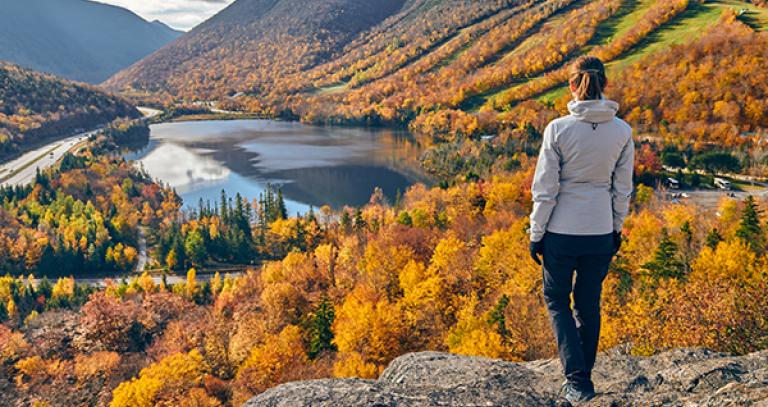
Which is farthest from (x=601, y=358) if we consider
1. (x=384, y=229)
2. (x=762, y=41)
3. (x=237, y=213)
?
(x=762, y=41)

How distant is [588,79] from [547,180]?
1.20 metres

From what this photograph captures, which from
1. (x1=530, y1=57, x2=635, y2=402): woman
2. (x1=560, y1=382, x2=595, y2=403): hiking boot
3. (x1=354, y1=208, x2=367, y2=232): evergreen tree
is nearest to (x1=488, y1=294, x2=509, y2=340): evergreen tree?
(x1=560, y1=382, x2=595, y2=403): hiking boot

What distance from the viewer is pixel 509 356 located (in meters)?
26.1

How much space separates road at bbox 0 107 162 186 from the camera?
11944 cm

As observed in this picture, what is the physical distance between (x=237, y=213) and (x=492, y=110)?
10002 cm

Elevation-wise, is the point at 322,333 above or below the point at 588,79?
below

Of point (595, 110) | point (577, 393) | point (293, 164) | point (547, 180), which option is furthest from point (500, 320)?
point (293, 164)

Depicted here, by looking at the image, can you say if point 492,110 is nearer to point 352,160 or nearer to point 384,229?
point 352,160

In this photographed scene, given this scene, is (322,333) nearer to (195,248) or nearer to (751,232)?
(751,232)

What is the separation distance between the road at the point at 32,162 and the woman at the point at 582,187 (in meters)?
127

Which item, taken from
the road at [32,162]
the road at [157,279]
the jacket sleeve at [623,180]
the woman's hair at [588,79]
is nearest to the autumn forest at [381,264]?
the road at [157,279]

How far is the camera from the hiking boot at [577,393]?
6.14 metres

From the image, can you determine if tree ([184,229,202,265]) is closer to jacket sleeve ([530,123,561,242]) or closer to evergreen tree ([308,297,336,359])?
evergreen tree ([308,297,336,359])

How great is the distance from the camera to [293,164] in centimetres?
12794
